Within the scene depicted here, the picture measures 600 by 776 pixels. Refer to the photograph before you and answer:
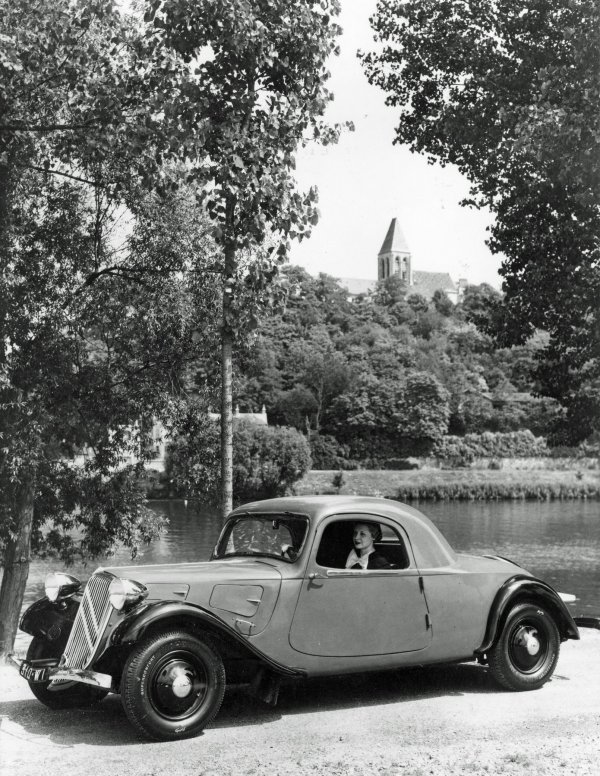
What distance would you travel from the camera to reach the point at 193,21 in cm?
938

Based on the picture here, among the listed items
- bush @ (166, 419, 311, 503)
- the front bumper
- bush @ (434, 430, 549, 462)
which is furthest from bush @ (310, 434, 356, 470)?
the front bumper

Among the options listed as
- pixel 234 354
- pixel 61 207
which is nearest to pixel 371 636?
pixel 234 354

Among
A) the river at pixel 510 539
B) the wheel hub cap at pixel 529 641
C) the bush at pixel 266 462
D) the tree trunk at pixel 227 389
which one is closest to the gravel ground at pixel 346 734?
the wheel hub cap at pixel 529 641

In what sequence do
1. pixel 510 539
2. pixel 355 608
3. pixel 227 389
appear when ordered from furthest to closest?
pixel 510 539, pixel 227 389, pixel 355 608

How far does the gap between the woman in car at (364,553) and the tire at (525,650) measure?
1344 mm

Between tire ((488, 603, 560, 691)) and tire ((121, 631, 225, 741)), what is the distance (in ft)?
8.90

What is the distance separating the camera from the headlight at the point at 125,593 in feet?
20.2

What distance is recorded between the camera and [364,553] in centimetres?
724

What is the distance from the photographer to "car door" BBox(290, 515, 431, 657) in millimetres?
6715

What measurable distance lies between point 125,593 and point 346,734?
6.33 feet

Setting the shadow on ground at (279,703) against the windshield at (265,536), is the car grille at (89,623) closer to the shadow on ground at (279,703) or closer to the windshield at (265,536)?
the shadow on ground at (279,703)

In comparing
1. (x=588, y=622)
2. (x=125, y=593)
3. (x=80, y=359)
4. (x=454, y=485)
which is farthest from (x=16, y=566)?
(x=454, y=485)

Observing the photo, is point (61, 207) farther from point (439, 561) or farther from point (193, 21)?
point (439, 561)

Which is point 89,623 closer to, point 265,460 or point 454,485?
point 265,460
